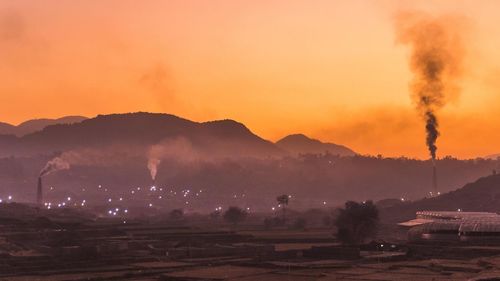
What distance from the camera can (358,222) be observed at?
13338cm

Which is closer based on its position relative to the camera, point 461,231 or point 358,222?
point 461,231

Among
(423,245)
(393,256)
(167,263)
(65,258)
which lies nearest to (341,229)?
(423,245)

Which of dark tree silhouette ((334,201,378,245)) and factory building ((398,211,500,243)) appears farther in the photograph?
dark tree silhouette ((334,201,378,245))

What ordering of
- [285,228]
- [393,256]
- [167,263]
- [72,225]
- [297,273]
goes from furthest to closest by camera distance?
[285,228] → [72,225] → [393,256] → [167,263] → [297,273]

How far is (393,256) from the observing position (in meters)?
105

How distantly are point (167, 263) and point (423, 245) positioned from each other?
48.6 m

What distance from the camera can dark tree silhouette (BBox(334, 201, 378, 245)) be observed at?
425 feet

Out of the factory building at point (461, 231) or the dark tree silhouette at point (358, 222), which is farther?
the dark tree silhouette at point (358, 222)

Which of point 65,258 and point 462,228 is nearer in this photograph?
point 65,258

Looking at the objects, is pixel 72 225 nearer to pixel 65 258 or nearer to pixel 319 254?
pixel 65 258

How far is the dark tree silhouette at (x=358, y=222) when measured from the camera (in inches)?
5098

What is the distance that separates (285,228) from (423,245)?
62.2 metres

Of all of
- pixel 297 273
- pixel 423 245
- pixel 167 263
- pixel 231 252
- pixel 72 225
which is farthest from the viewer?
pixel 72 225

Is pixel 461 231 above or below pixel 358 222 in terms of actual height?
below
